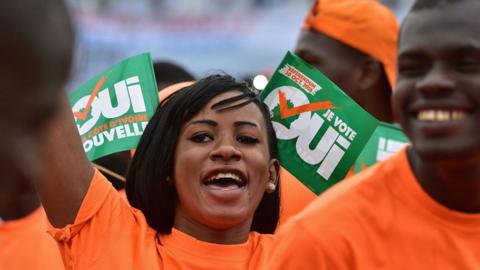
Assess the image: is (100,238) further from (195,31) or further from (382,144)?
(195,31)

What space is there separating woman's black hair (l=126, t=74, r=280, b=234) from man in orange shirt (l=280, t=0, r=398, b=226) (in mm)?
1822

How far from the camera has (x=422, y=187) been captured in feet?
9.78

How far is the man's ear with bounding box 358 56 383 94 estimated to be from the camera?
5852 mm

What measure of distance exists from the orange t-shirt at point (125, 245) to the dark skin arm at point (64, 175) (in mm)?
31

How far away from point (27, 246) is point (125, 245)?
0.47 metres

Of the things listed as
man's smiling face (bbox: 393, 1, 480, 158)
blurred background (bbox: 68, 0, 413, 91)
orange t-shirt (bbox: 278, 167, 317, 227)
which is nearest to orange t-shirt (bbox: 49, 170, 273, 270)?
orange t-shirt (bbox: 278, 167, 317, 227)

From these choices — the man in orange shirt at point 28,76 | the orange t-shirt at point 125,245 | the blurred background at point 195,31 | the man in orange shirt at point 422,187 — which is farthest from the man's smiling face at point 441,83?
the blurred background at point 195,31

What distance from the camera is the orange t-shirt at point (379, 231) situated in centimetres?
279

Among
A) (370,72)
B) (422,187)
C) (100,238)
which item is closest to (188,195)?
(100,238)

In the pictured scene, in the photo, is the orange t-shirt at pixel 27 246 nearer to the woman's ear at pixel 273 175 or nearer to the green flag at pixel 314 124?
the woman's ear at pixel 273 175

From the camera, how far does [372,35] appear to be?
5.99 meters

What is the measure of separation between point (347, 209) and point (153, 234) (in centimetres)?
107

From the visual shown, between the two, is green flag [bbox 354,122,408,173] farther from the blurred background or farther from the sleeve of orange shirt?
the blurred background

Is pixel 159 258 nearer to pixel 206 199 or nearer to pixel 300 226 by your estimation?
pixel 206 199
